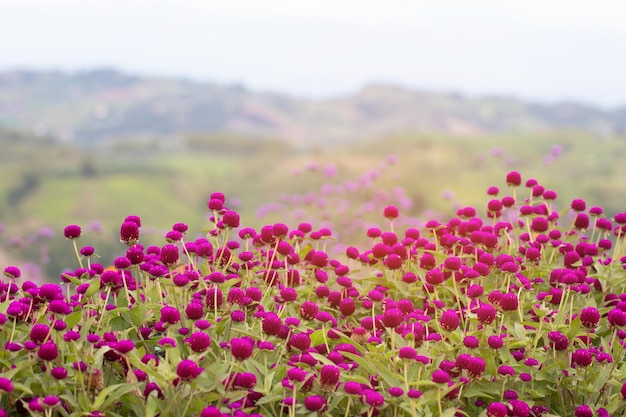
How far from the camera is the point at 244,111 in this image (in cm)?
8900

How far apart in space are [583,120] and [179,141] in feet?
176

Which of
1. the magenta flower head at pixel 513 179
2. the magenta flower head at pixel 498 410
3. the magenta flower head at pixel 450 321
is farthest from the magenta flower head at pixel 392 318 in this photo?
the magenta flower head at pixel 513 179

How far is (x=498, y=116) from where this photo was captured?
87.0 m

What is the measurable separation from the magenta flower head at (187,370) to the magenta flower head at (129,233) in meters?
0.81

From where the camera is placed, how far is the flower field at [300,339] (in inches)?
82.8

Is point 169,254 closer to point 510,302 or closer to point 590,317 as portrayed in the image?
point 510,302

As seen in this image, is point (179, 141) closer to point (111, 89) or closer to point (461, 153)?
point (461, 153)

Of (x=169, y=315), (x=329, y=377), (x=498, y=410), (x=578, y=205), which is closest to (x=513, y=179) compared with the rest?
(x=578, y=205)

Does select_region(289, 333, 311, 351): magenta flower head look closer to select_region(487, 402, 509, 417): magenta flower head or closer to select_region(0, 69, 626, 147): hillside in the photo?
select_region(487, 402, 509, 417): magenta flower head

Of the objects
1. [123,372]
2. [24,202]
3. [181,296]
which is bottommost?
[24,202]

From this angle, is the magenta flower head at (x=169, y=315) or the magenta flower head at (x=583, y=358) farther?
the magenta flower head at (x=583, y=358)

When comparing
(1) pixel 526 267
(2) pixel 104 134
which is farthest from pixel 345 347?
(2) pixel 104 134

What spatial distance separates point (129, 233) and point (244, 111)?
87583mm

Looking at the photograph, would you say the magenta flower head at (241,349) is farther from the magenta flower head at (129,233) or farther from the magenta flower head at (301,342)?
the magenta flower head at (129,233)
